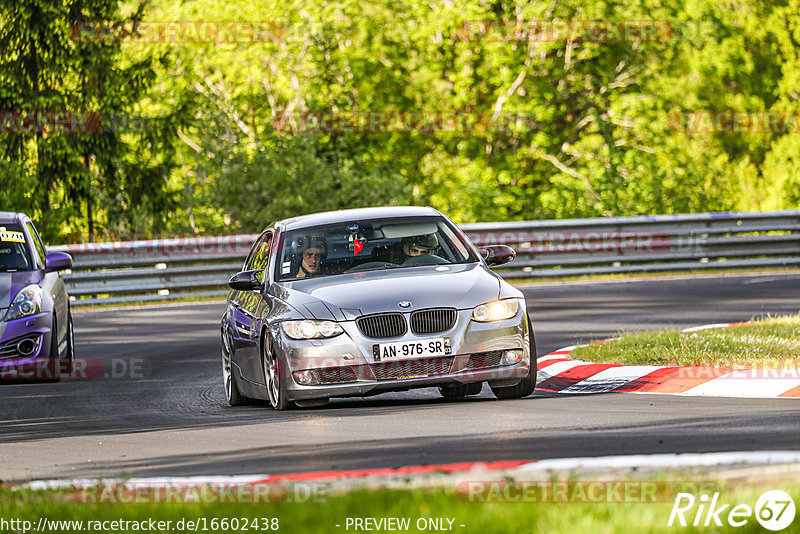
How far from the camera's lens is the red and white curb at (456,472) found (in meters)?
6.15

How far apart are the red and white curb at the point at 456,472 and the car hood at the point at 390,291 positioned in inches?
111

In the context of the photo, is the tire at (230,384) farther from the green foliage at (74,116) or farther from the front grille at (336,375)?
the green foliage at (74,116)

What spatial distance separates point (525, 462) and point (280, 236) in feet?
16.3

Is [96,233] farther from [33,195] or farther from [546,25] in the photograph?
[546,25]

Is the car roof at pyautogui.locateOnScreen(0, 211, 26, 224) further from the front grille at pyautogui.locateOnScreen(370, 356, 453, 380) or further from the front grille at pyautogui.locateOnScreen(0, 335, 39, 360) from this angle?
the front grille at pyautogui.locateOnScreen(370, 356, 453, 380)

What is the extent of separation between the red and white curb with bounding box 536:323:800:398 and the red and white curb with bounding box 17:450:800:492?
10.6ft

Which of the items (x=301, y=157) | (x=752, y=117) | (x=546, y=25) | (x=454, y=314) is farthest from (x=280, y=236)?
(x=752, y=117)

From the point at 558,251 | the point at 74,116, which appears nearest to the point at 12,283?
the point at 558,251

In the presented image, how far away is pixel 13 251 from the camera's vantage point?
13523 millimetres

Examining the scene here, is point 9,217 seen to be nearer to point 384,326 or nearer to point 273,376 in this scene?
point 273,376

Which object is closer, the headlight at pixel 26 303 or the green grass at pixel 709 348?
the green grass at pixel 709 348


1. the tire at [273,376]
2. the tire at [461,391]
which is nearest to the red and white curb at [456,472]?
the tire at [273,376]

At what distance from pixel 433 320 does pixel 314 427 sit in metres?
1.22

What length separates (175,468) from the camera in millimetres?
7434
